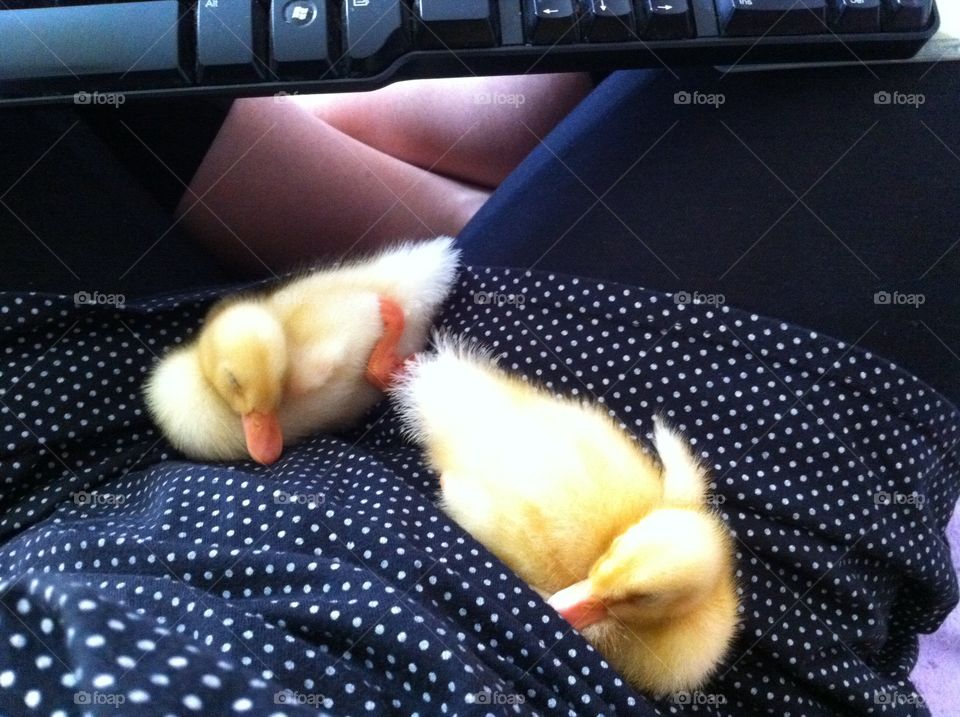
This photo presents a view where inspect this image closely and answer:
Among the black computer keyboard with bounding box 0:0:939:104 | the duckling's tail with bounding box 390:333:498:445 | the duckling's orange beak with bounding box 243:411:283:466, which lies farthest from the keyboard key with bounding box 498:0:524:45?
the duckling's orange beak with bounding box 243:411:283:466

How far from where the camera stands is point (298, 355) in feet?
2.07

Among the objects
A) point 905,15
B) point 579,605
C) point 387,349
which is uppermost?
point 905,15

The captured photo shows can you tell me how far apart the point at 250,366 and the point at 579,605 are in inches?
11.7

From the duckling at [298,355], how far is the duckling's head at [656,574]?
0.25 meters

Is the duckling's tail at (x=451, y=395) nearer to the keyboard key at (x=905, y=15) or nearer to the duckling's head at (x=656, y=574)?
the duckling's head at (x=656, y=574)

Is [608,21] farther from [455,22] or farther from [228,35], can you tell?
[228,35]

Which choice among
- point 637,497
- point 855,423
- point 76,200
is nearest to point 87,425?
point 76,200

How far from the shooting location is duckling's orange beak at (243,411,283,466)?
572 millimetres

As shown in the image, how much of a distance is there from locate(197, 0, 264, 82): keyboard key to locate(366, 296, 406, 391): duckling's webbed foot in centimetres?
23

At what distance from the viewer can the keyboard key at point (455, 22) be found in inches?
18.7

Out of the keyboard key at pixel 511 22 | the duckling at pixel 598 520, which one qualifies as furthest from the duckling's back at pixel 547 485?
the keyboard key at pixel 511 22

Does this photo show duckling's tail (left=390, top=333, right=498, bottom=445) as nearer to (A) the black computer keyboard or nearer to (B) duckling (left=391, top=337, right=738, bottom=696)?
(B) duckling (left=391, top=337, right=738, bottom=696)

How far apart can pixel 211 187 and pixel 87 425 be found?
0.23m

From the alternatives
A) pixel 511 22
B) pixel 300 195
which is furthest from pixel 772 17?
pixel 300 195
